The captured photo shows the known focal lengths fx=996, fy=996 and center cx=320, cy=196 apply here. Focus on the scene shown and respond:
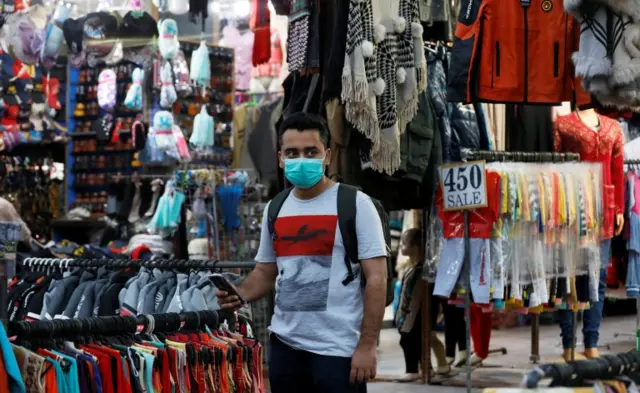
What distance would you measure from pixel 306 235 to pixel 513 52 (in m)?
2.56

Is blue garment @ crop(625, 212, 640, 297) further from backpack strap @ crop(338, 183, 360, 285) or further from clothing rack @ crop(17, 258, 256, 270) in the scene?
backpack strap @ crop(338, 183, 360, 285)

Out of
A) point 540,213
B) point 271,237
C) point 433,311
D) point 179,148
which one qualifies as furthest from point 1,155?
point 271,237

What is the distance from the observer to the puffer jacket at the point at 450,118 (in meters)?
7.39

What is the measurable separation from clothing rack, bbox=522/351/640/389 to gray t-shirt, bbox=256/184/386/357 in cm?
139

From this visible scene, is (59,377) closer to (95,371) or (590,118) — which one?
(95,371)

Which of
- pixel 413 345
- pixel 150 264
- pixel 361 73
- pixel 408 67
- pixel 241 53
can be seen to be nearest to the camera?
pixel 150 264

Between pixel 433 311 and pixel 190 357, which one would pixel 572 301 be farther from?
pixel 190 357

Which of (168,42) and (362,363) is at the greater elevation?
(168,42)

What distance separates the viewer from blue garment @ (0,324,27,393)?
Answer: 3111 mm

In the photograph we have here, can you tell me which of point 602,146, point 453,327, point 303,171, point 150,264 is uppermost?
point 602,146

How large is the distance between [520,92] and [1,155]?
30.8 ft

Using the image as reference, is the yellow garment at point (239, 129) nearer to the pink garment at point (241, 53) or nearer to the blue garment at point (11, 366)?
the pink garment at point (241, 53)

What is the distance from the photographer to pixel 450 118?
7.62 metres

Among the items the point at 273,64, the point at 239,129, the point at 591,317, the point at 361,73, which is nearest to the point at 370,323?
the point at 361,73
